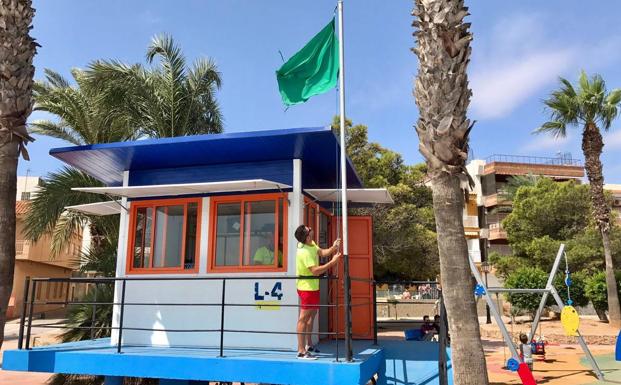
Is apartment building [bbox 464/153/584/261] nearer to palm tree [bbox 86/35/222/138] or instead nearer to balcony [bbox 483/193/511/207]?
balcony [bbox 483/193/511/207]

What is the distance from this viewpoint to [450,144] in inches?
233

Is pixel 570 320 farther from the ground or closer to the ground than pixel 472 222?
closer to the ground

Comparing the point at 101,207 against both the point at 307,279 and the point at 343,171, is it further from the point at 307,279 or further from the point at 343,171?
the point at 343,171

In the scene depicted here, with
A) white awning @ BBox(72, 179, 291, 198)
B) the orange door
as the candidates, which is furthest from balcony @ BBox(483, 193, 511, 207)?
white awning @ BBox(72, 179, 291, 198)

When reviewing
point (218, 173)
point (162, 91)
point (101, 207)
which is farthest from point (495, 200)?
point (101, 207)

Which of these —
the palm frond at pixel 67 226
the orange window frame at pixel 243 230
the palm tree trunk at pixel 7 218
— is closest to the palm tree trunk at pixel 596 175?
the orange window frame at pixel 243 230

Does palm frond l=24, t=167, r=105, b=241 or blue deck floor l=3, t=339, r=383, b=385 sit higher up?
palm frond l=24, t=167, r=105, b=241

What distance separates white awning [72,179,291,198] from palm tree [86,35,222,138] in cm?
852

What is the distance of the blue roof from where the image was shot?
24.6ft

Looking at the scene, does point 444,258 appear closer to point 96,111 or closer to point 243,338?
point 243,338

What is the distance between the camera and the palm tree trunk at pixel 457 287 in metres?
5.38

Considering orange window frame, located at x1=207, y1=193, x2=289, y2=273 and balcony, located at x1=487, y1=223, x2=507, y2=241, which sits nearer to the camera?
orange window frame, located at x1=207, y1=193, x2=289, y2=273

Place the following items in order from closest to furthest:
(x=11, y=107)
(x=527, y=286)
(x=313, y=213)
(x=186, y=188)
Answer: (x=11, y=107), (x=186, y=188), (x=313, y=213), (x=527, y=286)

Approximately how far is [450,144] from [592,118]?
18945 millimetres
